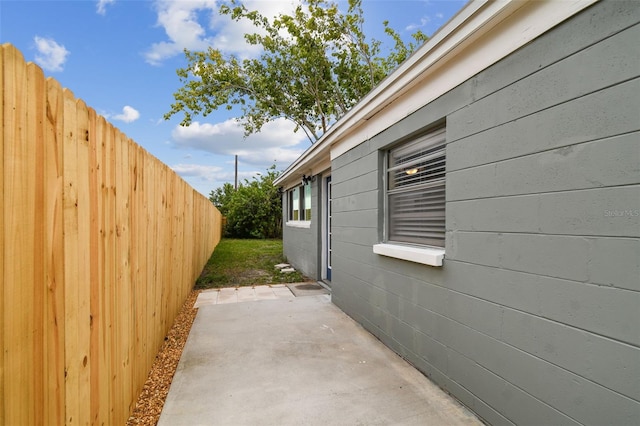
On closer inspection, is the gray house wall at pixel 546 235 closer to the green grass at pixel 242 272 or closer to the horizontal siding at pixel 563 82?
the horizontal siding at pixel 563 82

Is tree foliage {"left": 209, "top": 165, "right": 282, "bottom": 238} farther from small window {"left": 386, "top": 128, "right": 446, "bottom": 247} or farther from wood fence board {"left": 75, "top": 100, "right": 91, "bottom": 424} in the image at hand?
wood fence board {"left": 75, "top": 100, "right": 91, "bottom": 424}

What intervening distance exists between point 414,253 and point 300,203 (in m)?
6.83

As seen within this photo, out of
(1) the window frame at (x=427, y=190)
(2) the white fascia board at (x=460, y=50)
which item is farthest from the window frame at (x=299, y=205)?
(2) the white fascia board at (x=460, y=50)

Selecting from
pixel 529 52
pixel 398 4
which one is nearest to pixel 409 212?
pixel 529 52

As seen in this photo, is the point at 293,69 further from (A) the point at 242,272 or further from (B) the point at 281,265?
(A) the point at 242,272

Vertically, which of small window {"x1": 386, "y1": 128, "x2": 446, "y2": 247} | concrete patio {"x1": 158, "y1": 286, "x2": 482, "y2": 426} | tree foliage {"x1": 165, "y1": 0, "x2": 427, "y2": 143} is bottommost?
concrete patio {"x1": 158, "y1": 286, "x2": 482, "y2": 426}

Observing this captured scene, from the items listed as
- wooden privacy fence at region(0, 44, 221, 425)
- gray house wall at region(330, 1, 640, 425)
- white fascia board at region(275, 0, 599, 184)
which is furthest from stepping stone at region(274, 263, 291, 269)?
wooden privacy fence at region(0, 44, 221, 425)

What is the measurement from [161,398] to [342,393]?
150 centimetres

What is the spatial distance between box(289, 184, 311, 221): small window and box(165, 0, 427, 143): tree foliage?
661cm

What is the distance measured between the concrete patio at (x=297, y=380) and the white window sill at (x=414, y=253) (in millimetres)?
1076

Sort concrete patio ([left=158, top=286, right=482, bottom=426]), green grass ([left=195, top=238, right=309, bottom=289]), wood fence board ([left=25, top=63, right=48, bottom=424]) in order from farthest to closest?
green grass ([left=195, top=238, right=309, bottom=289]), concrete patio ([left=158, top=286, right=482, bottom=426]), wood fence board ([left=25, top=63, right=48, bottom=424])

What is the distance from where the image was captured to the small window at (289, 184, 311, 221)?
8.83 m

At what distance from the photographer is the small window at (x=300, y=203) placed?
883 centimetres

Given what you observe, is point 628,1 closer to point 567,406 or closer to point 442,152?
point 442,152
